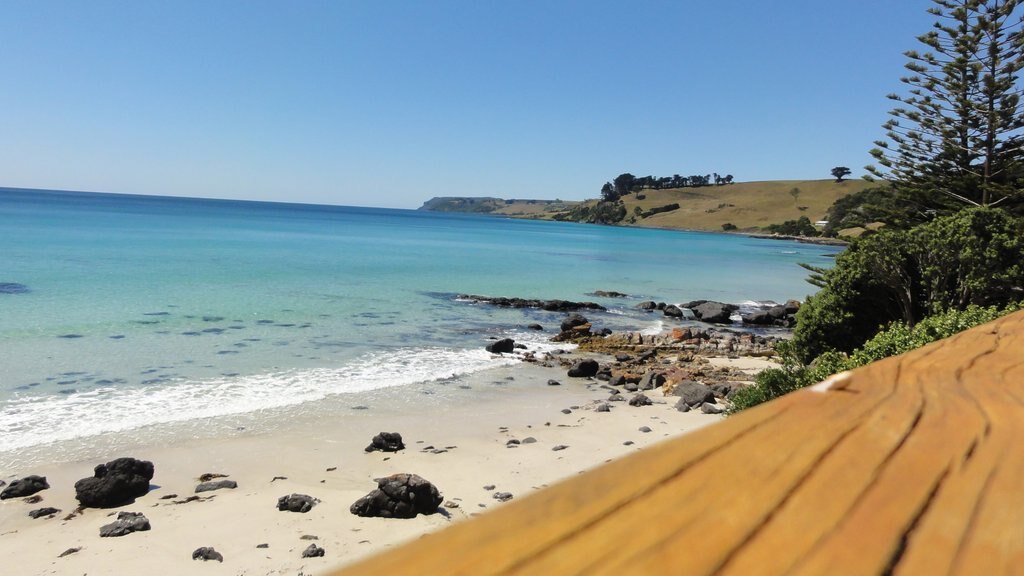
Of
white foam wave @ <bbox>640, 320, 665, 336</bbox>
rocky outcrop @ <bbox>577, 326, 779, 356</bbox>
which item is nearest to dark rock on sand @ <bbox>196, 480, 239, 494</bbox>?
rocky outcrop @ <bbox>577, 326, 779, 356</bbox>

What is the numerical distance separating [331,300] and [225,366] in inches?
480

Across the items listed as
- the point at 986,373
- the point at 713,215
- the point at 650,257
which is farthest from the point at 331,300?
the point at 713,215

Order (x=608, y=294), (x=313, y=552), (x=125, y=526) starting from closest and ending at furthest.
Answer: (x=313, y=552) < (x=125, y=526) < (x=608, y=294)

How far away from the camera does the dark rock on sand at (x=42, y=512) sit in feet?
26.8

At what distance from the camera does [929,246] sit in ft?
49.7

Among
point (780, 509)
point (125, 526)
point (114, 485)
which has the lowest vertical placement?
point (125, 526)

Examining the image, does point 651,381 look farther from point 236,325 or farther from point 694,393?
point 236,325

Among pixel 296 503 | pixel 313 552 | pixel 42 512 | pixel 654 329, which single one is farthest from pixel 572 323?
pixel 42 512

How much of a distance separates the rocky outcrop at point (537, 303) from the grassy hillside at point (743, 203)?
12139cm

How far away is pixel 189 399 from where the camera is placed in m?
13.5

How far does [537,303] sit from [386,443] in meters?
20.2

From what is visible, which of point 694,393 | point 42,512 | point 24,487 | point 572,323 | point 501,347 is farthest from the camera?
point 572,323

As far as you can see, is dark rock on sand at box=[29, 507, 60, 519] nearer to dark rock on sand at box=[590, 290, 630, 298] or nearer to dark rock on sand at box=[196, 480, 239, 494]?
dark rock on sand at box=[196, 480, 239, 494]

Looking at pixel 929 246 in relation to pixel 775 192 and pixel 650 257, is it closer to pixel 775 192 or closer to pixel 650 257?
pixel 650 257
